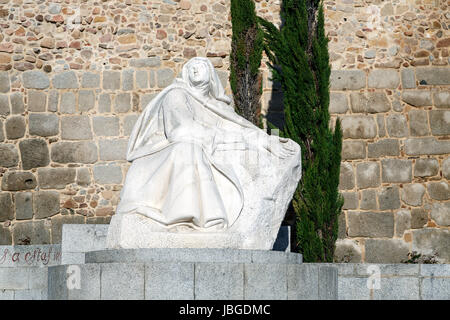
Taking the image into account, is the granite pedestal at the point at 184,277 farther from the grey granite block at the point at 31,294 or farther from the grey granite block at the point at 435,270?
the grey granite block at the point at 435,270

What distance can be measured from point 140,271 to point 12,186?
5597 mm

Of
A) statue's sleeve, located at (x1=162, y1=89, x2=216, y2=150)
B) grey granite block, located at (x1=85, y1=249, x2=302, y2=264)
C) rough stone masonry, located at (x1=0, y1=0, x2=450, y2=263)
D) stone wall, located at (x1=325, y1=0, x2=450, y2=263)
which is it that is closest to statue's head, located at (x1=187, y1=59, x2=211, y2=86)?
statue's sleeve, located at (x1=162, y1=89, x2=216, y2=150)

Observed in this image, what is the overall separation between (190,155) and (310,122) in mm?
3562

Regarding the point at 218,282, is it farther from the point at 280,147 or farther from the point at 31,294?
the point at 31,294

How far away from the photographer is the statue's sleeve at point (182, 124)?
6.12 metres

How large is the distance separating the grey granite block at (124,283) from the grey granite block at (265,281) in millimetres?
734

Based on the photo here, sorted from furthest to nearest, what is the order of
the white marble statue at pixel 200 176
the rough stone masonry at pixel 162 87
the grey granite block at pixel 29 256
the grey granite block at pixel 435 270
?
1. the rough stone masonry at pixel 162 87
2. the grey granite block at pixel 29 256
3. the grey granite block at pixel 435 270
4. the white marble statue at pixel 200 176

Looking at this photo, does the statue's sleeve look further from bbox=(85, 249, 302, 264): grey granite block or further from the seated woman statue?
bbox=(85, 249, 302, 264): grey granite block

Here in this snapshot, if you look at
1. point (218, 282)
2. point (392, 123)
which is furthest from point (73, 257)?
point (392, 123)

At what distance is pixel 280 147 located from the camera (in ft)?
21.0

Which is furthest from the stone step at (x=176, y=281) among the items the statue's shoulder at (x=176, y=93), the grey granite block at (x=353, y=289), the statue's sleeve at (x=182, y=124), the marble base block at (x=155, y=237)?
the grey granite block at (x=353, y=289)

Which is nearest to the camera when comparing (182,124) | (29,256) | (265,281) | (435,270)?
(265,281)
